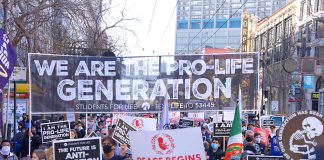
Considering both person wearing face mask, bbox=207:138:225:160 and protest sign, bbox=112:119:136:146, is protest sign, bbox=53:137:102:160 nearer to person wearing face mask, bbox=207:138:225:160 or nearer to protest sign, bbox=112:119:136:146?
protest sign, bbox=112:119:136:146

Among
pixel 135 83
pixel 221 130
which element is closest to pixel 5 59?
pixel 135 83

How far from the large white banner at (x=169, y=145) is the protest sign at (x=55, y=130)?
17.7 ft

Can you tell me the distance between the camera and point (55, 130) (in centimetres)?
1348

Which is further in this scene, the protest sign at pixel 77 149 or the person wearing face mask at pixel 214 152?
the person wearing face mask at pixel 214 152

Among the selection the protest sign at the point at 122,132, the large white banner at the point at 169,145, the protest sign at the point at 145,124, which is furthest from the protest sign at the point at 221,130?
the large white banner at the point at 169,145

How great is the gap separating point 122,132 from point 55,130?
241 centimetres

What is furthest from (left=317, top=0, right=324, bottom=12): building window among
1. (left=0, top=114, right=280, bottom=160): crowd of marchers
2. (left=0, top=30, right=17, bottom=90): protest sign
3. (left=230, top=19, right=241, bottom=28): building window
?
(left=230, top=19, right=241, bottom=28): building window

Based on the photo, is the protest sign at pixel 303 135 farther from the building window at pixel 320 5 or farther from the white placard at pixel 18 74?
the building window at pixel 320 5

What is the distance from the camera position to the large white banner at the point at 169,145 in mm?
8070

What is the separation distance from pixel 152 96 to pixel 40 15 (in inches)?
316

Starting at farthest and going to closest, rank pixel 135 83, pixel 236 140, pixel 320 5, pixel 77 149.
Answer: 1. pixel 320 5
2. pixel 135 83
3. pixel 236 140
4. pixel 77 149

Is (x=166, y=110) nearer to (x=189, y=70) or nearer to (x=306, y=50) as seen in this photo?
(x=189, y=70)

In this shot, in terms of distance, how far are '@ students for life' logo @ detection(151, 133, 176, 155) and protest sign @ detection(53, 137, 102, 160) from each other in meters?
0.71

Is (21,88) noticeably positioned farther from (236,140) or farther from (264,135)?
(236,140)
